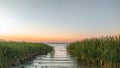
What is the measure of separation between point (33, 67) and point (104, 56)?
240 inches

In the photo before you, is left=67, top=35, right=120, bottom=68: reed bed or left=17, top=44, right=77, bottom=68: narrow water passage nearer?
left=67, top=35, right=120, bottom=68: reed bed

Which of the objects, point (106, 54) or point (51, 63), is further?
point (51, 63)

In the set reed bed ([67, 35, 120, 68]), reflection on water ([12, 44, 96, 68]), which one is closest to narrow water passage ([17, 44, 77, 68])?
reflection on water ([12, 44, 96, 68])

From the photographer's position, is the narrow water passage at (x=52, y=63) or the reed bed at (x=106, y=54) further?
the narrow water passage at (x=52, y=63)

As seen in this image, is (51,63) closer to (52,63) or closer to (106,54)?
(52,63)

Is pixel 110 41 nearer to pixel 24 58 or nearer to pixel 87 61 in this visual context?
pixel 87 61

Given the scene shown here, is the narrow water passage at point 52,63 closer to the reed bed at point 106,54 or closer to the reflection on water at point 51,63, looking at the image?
the reflection on water at point 51,63

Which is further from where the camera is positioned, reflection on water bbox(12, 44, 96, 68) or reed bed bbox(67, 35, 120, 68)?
reflection on water bbox(12, 44, 96, 68)

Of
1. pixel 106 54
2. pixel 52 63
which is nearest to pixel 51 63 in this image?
pixel 52 63

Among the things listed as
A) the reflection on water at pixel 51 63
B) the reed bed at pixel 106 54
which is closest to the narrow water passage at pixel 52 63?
the reflection on water at pixel 51 63

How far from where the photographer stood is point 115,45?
22.2 m

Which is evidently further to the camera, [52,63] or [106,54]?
[52,63]

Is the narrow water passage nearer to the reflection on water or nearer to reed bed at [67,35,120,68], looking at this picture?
the reflection on water

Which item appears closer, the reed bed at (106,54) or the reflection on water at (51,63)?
the reed bed at (106,54)
